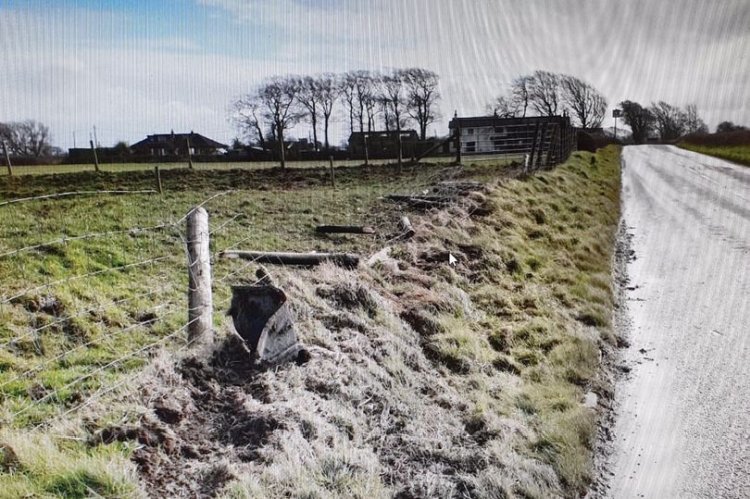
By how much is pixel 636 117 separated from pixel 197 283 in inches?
2507

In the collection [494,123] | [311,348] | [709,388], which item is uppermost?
[494,123]

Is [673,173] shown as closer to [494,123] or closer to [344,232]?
[494,123]

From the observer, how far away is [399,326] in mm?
4852

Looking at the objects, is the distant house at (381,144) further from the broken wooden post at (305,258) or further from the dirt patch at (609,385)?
the broken wooden post at (305,258)

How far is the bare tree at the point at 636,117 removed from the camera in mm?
54822

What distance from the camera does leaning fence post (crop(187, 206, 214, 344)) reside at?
12.6 feet

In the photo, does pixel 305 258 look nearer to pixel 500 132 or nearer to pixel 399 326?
pixel 399 326

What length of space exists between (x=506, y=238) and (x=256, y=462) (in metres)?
6.13

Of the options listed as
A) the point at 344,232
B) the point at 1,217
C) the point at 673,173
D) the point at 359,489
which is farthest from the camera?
the point at 673,173

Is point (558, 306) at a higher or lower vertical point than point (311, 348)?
lower

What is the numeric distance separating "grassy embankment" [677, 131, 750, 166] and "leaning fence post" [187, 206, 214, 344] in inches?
963

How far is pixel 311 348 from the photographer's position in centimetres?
411

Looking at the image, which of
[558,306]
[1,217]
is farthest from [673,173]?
[1,217]

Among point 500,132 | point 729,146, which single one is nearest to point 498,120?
point 500,132
